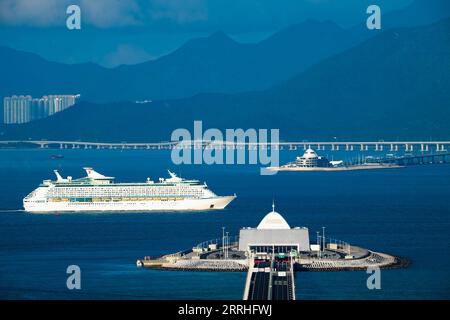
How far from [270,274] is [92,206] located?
935 inches

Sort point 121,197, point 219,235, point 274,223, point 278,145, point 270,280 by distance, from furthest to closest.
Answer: point 278,145 → point 121,197 → point 219,235 → point 274,223 → point 270,280

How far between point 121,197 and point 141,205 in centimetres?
105

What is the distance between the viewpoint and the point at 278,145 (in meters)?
A: 132

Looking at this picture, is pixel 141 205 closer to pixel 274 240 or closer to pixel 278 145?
pixel 274 240

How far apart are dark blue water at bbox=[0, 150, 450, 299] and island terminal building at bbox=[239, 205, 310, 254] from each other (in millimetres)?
2501

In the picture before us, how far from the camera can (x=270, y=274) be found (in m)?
31.9

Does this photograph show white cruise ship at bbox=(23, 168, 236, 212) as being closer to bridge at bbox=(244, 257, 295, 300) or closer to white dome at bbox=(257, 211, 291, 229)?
white dome at bbox=(257, 211, 291, 229)

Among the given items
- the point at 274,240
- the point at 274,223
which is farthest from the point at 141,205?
the point at 274,240

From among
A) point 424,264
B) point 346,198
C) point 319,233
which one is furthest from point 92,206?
point 424,264

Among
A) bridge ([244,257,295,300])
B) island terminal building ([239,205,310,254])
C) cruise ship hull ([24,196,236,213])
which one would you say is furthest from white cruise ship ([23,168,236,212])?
bridge ([244,257,295,300])

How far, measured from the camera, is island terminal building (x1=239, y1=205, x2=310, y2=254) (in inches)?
1414

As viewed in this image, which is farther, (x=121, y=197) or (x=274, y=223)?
(x=121, y=197)

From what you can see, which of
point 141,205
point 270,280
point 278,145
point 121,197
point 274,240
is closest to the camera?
point 270,280
